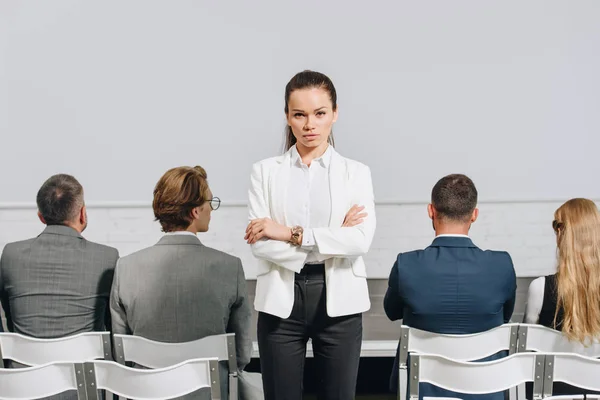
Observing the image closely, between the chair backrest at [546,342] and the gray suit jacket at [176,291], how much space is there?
86 cm

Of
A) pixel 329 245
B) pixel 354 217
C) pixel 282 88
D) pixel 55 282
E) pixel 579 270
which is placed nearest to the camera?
pixel 329 245

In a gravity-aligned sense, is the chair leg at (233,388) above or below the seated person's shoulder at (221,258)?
below

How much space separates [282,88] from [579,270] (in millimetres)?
3122

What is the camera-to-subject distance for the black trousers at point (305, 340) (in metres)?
→ 1.72

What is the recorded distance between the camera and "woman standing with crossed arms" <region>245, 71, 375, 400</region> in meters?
1.72

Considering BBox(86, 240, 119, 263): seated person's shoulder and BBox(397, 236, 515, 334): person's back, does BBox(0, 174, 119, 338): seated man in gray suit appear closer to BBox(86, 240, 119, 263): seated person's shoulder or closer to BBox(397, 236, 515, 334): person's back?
BBox(86, 240, 119, 263): seated person's shoulder

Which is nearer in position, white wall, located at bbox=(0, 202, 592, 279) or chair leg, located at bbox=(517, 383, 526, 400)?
chair leg, located at bbox=(517, 383, 526, 400)

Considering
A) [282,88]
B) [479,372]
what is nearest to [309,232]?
[479,372]

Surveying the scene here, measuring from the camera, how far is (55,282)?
2.08 metres

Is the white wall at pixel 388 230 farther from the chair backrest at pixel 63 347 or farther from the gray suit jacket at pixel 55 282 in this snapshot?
the chair backrest at pixel 63 347

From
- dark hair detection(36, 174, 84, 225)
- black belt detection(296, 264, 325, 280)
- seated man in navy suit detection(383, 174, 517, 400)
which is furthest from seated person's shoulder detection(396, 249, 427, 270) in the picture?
dark hair detection(36, 174, 84, 225)

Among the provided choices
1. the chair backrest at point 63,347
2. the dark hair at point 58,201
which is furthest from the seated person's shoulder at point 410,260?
the dark hair at point 58,201

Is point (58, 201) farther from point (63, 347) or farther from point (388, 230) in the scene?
point (388, 230)

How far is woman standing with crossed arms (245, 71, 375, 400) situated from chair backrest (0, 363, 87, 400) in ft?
1.62
